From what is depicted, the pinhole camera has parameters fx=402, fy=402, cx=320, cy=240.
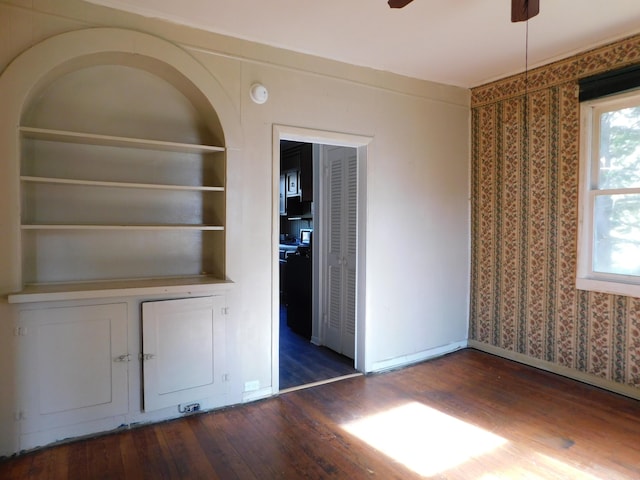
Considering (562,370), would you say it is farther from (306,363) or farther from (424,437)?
(306,363)

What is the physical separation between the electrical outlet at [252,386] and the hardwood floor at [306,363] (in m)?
0.28

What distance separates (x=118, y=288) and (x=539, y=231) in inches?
138

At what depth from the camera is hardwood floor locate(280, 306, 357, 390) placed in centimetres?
352

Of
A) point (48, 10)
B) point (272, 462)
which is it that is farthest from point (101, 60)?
point (272, 462)

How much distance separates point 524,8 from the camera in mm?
2166

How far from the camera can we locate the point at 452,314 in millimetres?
4266

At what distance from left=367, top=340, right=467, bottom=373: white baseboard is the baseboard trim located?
10.1 inches

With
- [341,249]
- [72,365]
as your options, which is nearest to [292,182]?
[341,249]

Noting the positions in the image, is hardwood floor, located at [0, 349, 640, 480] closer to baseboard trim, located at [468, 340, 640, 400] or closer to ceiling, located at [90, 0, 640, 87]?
baseboard trim, located at [468, 340, 640, 400]

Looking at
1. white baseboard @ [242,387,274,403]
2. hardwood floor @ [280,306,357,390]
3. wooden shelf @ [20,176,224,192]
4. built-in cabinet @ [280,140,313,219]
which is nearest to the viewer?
wooden shelf @ [20,176,224,192]

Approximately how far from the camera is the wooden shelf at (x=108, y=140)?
2.36m

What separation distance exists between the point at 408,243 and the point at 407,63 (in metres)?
1.63

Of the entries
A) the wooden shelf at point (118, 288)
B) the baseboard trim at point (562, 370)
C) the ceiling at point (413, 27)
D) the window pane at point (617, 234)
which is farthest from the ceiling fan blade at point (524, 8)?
the baseboard trim at point (562, 370)

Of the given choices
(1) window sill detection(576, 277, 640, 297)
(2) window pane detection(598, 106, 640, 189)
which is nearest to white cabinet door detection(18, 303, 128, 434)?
(1) window sill detection(576, 277, 640, 297)
